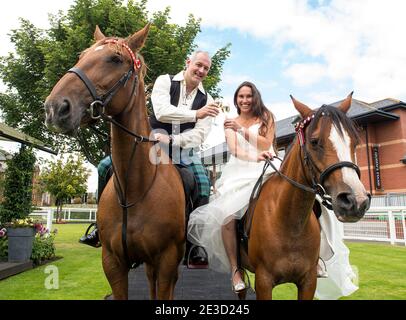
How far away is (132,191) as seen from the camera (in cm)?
311

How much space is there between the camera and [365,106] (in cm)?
2602

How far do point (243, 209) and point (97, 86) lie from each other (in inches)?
86.8

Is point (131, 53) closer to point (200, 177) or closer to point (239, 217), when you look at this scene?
point (200, 177)

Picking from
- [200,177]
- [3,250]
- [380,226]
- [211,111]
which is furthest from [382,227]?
[3,250]

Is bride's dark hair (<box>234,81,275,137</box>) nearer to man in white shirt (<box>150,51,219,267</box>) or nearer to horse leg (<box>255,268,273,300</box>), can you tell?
man in white shirt (<box>150,51,219,267</box>)

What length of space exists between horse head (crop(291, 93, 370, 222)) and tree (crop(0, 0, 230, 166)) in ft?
33.2

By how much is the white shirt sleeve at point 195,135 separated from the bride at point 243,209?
0.24m

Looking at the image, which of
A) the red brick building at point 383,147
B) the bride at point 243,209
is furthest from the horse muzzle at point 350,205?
the red brick building at point 383,147

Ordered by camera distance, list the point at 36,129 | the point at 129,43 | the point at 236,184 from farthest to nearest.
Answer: the point at 36,129 < the point at 236,184 < the point at 129,43

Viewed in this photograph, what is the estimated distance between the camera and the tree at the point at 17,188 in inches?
377

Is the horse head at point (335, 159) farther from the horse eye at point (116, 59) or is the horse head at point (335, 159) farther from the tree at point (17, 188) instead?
the tree at point (17, 188)

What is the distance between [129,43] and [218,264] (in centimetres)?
282
